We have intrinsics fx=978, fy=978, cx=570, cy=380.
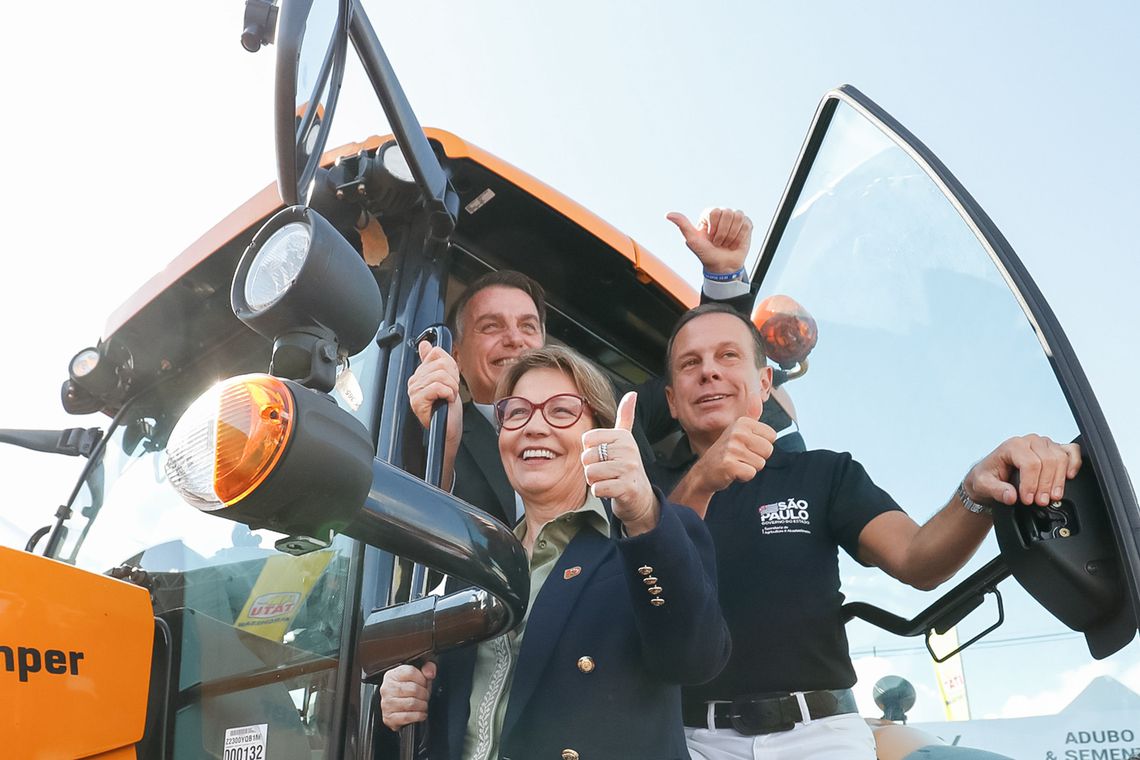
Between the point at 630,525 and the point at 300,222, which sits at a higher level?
the point at 300,222

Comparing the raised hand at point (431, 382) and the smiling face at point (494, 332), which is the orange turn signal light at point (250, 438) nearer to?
the raised hand at point (431, 382)

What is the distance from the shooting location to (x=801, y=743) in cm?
181

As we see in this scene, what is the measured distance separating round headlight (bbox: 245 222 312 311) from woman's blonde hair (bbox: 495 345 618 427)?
836 millimetres

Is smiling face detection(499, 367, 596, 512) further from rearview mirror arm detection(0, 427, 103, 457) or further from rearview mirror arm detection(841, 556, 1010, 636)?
rearview mirror arm detection(0, 427, 103, 457)

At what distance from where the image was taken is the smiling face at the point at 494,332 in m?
2.33

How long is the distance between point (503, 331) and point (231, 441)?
4.79 ft

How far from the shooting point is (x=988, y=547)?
5.24 feet

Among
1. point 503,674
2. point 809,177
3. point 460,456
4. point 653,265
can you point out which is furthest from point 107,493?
point 809,177

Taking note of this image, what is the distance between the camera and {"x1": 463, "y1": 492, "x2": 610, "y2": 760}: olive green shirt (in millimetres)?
1579

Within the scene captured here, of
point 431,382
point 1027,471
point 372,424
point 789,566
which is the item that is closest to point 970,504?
point 1027,471

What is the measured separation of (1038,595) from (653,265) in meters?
1.31

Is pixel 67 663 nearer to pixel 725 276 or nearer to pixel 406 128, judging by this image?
pixel 406 128

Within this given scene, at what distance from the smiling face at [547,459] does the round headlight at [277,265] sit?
77cm

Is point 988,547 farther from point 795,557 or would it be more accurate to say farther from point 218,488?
point 218,488
